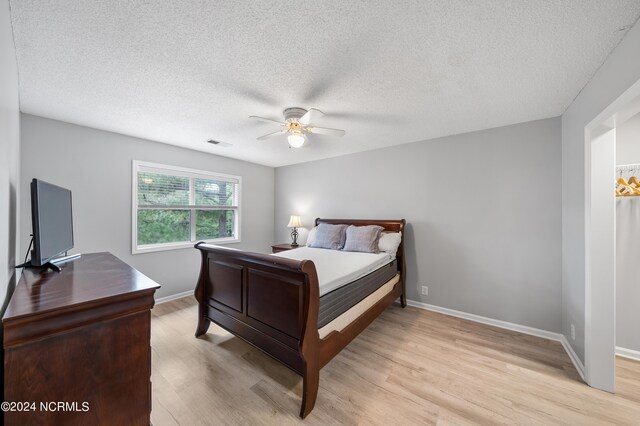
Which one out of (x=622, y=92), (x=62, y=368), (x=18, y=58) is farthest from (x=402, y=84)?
(x=18, y=58)

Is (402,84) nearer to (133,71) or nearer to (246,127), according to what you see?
(246,127)

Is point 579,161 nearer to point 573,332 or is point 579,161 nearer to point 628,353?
point 573,332

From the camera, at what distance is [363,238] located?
3.33m

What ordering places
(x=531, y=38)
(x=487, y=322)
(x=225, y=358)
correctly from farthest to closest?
(x=487, y=322) → (x=225, y=358) → (x=531, y=38)

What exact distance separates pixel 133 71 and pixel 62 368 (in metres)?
1.93

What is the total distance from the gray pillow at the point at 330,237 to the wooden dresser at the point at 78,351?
102 inches

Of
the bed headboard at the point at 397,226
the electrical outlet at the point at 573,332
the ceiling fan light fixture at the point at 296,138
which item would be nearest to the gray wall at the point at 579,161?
the electrical outlet at the point at 573,332

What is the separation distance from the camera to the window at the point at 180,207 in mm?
3424

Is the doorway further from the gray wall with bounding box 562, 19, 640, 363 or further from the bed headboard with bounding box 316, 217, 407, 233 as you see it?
the bed headboard with bounding box 316, 217, 407, 233

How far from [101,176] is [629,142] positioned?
5.81 metres

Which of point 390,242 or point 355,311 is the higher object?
point 390,242

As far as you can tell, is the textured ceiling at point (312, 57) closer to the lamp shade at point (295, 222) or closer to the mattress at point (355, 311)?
the mattress at point (355, 311)

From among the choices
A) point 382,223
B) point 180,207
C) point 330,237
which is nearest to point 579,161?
point 382,223

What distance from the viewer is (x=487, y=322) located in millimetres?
2871
